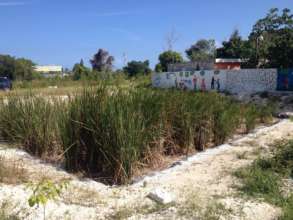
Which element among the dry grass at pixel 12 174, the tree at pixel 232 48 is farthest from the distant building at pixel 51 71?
the tree at pixel 232 48

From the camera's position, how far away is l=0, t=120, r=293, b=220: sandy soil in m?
3.08

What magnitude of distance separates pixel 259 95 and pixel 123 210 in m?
14.7

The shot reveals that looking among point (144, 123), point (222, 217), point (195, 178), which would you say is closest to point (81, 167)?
point (144, 123)

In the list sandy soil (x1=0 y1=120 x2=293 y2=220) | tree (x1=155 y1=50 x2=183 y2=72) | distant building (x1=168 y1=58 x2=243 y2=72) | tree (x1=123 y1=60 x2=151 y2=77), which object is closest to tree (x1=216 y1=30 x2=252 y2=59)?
distant building (x1=168 y1=58 x2=243 y2=72)

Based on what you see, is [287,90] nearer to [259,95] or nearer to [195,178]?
[259,95]

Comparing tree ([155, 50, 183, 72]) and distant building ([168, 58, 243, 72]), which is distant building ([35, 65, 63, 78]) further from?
tree ([155, 50, 183, 72])

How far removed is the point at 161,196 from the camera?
3.37 metres

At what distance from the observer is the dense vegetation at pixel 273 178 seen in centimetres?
334

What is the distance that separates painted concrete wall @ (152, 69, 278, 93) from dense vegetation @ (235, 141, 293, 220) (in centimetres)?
1241

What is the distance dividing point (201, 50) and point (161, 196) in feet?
172

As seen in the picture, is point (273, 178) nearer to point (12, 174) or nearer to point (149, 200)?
point (149, 200)

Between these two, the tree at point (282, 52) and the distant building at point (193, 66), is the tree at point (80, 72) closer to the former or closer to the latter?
the tree at point (282, 52)

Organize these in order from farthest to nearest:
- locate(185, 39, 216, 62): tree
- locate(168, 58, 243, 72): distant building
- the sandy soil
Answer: locate(185, 39, 216, 62): tree
locate(168, 58, 243, 72): distant building
the sandy soil

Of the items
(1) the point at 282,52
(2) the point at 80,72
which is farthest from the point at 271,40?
(2) the point at 80,72
